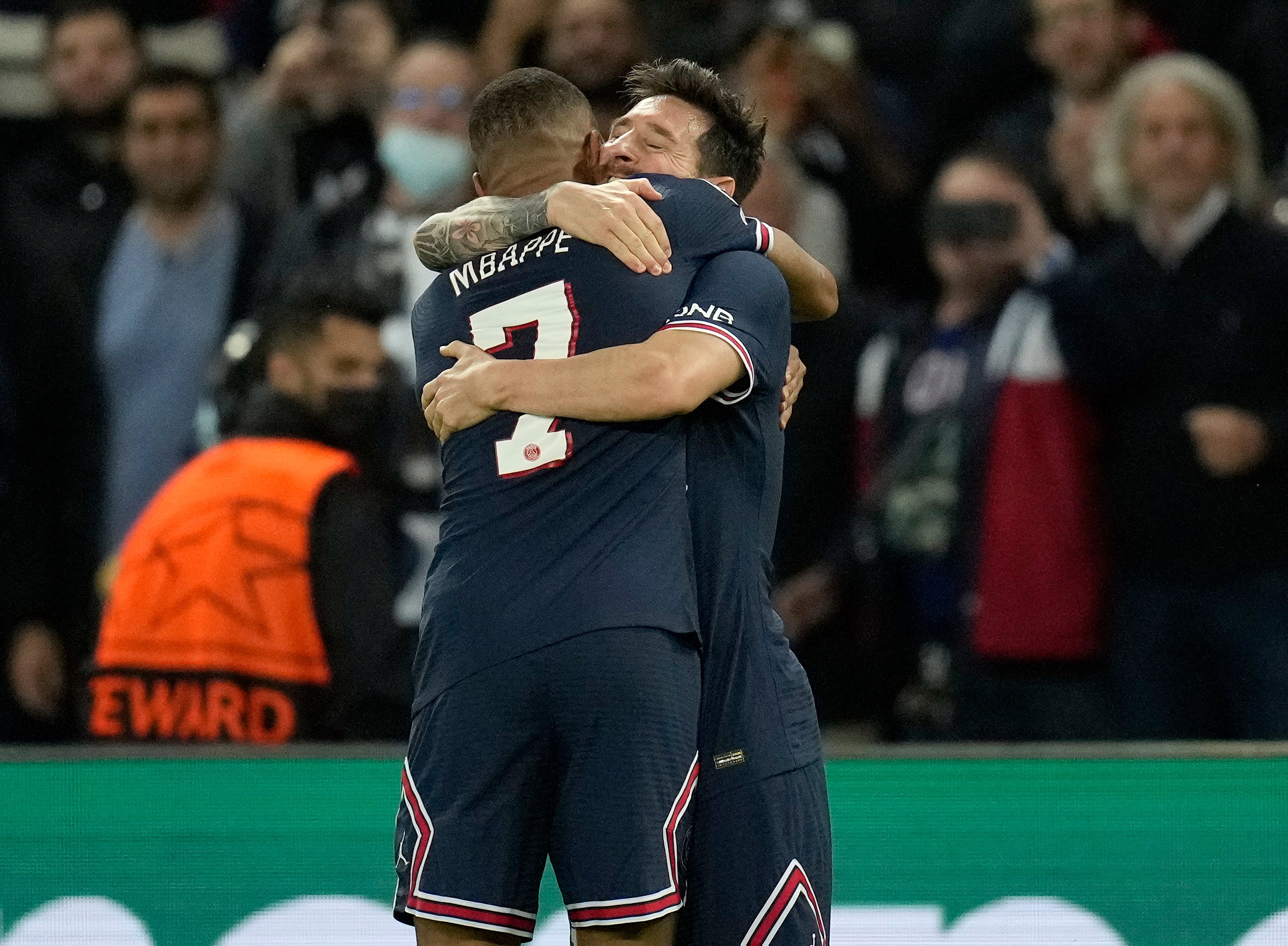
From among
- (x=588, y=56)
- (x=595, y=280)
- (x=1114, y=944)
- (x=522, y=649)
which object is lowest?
(x=1114, y=944)

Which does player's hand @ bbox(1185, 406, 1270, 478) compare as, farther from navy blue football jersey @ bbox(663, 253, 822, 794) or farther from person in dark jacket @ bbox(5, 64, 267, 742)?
person in dark jacket @ bbox(5, 64, 267, 742)

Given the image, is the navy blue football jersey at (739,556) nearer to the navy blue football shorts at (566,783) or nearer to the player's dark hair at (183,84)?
the navy blue football shorts at (566,783)

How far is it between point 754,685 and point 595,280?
2.23 feet

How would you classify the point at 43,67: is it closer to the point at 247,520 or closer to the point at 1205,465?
the point at 247,520

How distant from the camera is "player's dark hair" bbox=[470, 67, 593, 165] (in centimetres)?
282

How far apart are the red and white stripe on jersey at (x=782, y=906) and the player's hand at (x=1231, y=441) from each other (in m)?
2.41

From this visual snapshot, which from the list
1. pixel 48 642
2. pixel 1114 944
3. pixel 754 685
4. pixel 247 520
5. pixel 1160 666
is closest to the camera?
pixel 754 685

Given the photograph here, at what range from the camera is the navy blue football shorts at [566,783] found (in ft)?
8.68

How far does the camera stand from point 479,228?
112 inches

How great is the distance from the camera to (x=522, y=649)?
266 centimetres

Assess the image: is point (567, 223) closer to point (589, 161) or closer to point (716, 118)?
point (589, 161)

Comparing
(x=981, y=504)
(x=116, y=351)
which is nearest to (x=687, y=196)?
(x=981, y=504)

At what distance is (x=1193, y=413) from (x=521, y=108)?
266 cm

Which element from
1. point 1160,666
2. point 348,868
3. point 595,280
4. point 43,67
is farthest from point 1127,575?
point 43,67
